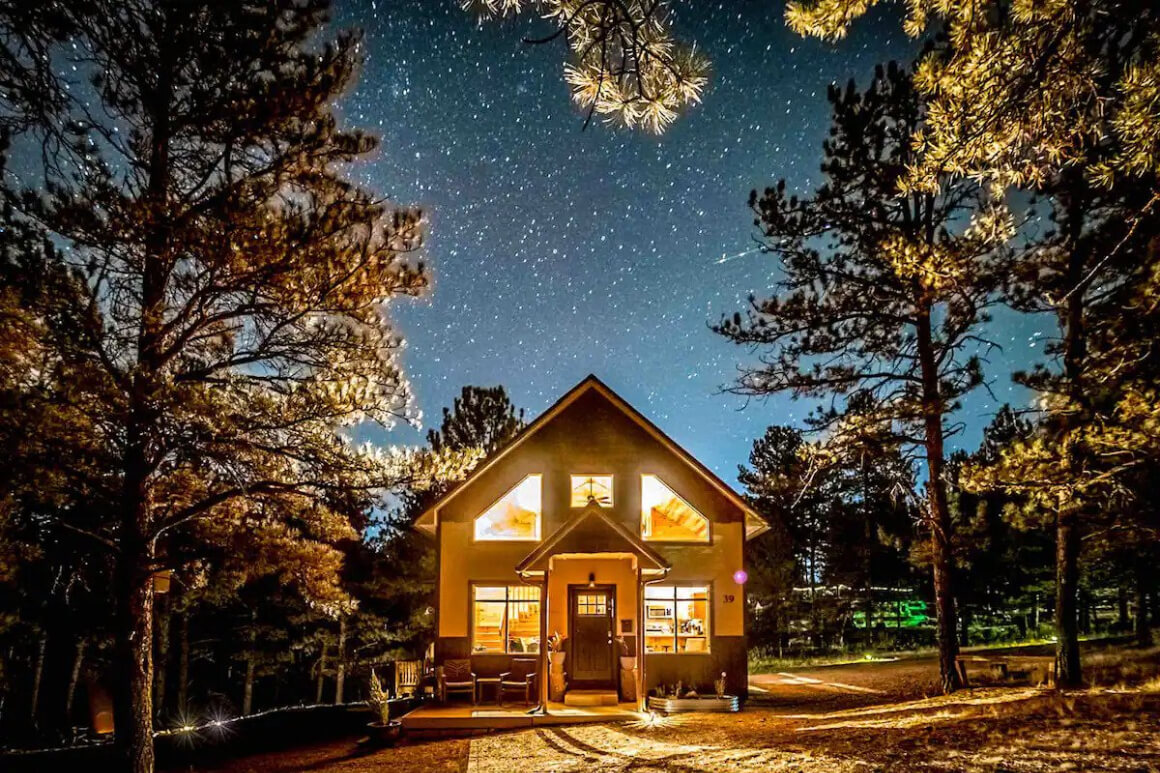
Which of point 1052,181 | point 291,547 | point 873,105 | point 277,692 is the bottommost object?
point 277,692

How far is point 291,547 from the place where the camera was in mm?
10039

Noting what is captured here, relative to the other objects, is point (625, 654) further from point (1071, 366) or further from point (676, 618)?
point (1071, 366)

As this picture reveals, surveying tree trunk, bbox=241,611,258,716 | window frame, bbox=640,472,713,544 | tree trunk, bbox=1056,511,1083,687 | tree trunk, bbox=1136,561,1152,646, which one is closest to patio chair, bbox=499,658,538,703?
window frame, bbox=640,472,713,544

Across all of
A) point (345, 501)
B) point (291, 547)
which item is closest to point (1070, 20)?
point (345, 501)

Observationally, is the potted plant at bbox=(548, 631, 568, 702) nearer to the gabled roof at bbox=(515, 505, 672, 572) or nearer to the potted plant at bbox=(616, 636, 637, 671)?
the potted plant at bbox=(616, 636, 637, 671)

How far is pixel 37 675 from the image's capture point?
23.7 meters

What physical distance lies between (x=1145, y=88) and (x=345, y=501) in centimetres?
789

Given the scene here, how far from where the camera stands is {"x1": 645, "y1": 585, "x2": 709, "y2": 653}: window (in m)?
15.9

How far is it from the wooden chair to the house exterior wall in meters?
0.82

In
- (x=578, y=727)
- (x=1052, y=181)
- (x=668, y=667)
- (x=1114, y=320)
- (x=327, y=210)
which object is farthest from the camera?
(x=668, y=667)

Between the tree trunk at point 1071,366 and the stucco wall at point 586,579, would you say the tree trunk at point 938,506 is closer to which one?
the tree trunk at point 1071,366

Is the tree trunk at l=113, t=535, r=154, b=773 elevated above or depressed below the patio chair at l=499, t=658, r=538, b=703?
above

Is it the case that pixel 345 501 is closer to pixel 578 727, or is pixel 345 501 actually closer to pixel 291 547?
pixel 291 547

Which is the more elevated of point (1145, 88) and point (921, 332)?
point (921, 332)
